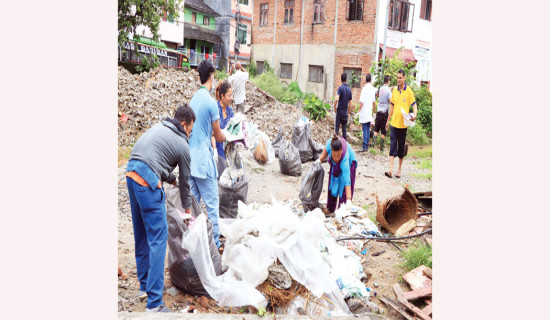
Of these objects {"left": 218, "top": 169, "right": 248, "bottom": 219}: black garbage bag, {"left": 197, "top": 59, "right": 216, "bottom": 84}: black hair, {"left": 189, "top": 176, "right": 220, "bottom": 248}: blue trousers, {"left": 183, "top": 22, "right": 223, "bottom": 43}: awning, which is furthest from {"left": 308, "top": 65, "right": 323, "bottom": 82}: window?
{"left": 189, "top": 176, "right": 220, "bottom": 248}: blue trousers

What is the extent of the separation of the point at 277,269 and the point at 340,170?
206 centimetres

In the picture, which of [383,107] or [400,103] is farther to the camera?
[383,107]

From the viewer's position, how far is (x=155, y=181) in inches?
115

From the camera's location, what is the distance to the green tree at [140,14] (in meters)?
9.78

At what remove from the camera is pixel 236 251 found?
3.36 metres

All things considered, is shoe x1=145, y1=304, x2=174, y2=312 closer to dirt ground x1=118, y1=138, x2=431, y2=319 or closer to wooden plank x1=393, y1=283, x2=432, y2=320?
dirt ground x1=118, y1=138, x2=431, y2=319

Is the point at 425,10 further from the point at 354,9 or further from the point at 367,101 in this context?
the point at 367,101

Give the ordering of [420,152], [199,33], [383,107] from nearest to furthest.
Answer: [383,107]
[420,152]
[199,33]

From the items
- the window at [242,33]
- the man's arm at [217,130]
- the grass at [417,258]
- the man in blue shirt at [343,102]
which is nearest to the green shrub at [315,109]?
the man in blue shirt at [343,102]

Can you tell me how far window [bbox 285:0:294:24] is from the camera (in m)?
18.8

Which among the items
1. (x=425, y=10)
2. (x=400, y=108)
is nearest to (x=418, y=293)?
(x=400, y=108)

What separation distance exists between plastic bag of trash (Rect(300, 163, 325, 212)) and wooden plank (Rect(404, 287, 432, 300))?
1975 millimetres

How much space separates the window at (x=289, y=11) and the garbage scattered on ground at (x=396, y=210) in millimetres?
15457

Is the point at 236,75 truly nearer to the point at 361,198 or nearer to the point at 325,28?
the point at 361,198
